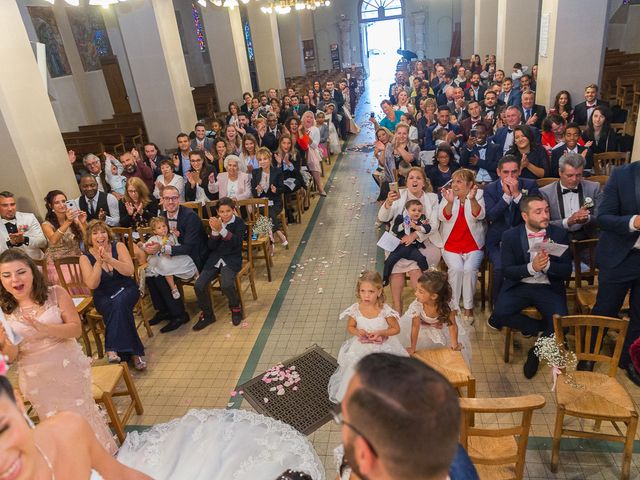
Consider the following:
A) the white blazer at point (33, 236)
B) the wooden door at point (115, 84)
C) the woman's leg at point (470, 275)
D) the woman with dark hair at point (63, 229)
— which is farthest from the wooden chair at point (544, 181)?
the wooden door at point (115, 84)

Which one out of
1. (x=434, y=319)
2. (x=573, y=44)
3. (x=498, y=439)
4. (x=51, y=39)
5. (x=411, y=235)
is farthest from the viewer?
(x=51, y=39)

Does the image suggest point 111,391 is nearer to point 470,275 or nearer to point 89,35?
point 470,275

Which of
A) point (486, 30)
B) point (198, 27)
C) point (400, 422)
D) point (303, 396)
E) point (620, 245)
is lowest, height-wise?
point (303, 396)

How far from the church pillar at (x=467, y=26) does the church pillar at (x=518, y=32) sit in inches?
401

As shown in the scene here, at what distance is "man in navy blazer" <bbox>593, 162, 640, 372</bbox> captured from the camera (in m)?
3.42

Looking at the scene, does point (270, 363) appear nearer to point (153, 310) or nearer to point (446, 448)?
point (153, 310)

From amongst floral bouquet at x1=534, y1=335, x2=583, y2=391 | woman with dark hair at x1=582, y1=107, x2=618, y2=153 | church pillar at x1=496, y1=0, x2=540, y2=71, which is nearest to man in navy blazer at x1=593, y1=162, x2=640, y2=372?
floral bouquet at x1=534, y1=335, x2=583, y2=391

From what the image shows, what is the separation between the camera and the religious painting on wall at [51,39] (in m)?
13.5

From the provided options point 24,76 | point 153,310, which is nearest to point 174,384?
point 153,310

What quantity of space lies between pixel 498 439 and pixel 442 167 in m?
3.90

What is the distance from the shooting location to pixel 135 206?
19.4 ft

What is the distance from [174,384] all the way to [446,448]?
3625 mm

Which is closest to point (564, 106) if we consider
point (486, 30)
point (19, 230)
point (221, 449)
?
point (221, 449)

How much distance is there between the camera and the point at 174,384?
14.1 feet
